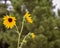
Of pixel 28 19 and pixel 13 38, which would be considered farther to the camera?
pixel 13 38

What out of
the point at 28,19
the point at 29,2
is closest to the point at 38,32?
the point at 29,2

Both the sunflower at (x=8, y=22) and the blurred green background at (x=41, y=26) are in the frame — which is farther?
the blurred green background at (x=41, y=26)

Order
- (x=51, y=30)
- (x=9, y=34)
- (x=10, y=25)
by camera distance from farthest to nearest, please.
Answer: (x=9, y=34) < (x=51, y=30) < (x=10, y=25)

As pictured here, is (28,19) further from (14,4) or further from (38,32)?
(14,4)

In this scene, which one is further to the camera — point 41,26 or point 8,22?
point 41,26

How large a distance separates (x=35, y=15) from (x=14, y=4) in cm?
56

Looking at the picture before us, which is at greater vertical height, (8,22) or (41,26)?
(8,22)

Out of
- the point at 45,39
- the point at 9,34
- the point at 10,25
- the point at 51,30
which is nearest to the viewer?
the point at 10,25

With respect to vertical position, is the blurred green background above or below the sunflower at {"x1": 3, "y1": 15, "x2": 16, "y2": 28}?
below

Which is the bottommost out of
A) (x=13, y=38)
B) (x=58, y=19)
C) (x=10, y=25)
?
(x=13, y=38)

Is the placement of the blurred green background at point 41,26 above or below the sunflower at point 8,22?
below

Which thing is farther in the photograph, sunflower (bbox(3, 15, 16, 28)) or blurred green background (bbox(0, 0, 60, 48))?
blurred green background (bbox(0, 0, 60, 48))

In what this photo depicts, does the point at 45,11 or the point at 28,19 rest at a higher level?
the point at 28,19

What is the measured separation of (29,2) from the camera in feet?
17.7
